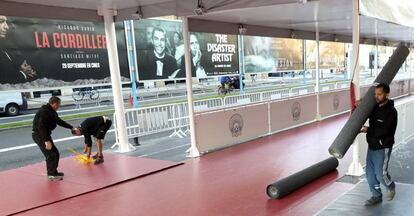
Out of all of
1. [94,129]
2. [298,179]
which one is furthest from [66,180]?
[298,179]

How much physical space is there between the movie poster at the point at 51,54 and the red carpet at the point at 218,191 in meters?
4.87

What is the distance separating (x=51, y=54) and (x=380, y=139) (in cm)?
895

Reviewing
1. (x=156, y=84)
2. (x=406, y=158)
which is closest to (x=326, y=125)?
(x=406, y=158)

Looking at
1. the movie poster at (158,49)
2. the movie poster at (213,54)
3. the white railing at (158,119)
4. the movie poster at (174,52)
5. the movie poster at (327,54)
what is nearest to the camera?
the white railing at (158,119)

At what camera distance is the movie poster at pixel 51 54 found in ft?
30.5

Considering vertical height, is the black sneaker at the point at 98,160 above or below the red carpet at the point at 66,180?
above

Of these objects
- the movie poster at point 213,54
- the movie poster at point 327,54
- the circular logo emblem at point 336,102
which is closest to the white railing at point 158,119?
the movie poster at point 213,54

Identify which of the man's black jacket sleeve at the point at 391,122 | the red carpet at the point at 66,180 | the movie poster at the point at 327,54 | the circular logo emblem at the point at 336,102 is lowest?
the red carpet at the point at 66,180

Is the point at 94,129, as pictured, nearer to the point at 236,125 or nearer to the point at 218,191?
the point at 218,191

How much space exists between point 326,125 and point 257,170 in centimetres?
572

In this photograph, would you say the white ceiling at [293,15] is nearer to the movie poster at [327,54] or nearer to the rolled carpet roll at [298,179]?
the rolled carpet roll at [298,179]

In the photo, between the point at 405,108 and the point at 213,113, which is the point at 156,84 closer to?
the point at 213,113

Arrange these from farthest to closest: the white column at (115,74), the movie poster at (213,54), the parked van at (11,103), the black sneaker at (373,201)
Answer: the parked van at (11,103), the movie poster at (213,54), the white column at (115,74), the black sneaker at (373,201)

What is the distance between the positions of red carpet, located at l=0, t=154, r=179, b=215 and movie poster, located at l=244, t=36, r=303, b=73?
11.0 m
